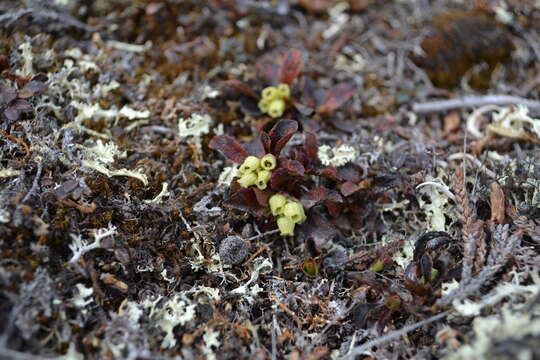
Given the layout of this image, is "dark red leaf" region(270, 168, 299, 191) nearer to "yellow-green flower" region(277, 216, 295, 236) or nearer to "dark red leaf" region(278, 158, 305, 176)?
"dark red leaf" region(278, 158, 305, 176)

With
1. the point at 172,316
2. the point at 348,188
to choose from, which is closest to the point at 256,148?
the point at 348,188

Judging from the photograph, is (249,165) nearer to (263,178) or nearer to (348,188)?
(263,178)

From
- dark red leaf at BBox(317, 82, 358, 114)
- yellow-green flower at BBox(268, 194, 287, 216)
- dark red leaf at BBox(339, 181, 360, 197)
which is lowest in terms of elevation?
dark red leaf at BBox(339, 181, 360, 197)

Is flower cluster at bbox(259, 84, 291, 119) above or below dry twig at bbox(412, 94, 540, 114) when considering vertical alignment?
above

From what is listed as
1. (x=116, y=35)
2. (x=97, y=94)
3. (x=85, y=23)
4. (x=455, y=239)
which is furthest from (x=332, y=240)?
(x=85, y=23)

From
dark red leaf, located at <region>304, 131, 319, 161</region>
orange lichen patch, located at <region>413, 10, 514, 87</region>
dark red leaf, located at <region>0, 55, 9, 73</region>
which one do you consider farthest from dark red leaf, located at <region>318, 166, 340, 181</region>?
dark red leaf, located at <region>0, 55, 9, 73</region>

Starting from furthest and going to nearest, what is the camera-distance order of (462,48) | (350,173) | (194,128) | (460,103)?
(462,48)
(460,103)
(194,128)
(350,173)
